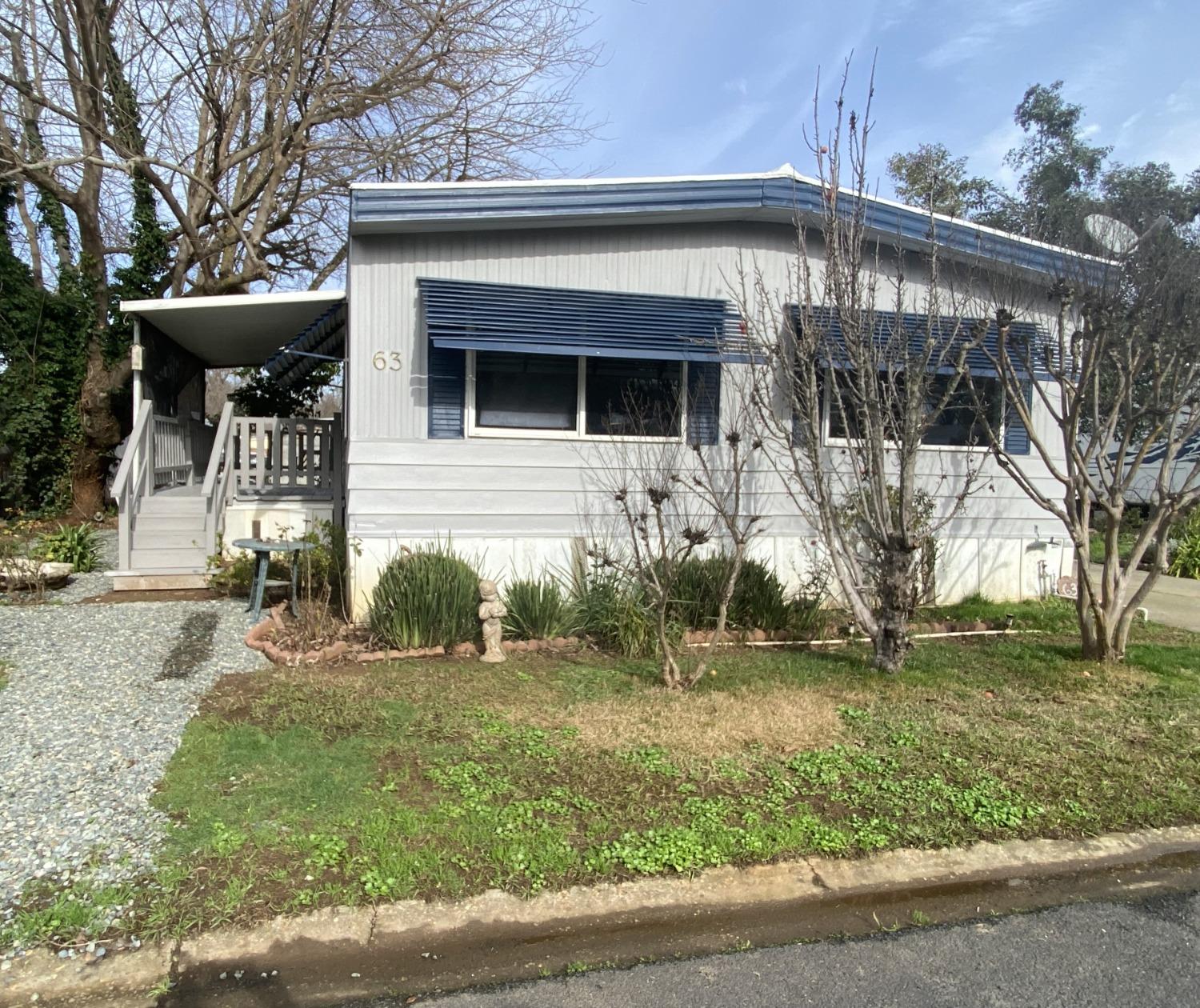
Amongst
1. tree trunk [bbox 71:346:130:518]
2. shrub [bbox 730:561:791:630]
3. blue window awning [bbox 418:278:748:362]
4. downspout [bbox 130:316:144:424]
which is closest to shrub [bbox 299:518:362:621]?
blue window awning [bbox 418:278:748:362]

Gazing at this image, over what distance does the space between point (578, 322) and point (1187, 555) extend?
32.0ft

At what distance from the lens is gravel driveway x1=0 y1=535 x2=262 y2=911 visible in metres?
3.41

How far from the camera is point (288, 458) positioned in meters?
9.88

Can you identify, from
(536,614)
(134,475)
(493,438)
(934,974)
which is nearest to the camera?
(934,974)

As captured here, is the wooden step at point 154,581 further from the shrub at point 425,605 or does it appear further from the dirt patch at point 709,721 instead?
the dirt patch at point 709,721

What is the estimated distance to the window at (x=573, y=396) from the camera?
743 centimetres

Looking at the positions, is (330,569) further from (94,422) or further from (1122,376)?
(94,422)

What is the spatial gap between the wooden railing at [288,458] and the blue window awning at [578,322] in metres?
3.45

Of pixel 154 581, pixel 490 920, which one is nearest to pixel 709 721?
pixel 490 920

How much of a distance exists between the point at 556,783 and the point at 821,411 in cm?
531

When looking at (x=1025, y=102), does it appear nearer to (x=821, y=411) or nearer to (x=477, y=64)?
(x=477, y=64)

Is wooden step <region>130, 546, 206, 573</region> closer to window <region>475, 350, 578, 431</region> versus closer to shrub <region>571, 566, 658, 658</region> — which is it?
window <region>475, 350, 578, 431</region>

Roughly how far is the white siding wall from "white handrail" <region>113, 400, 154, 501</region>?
110 inches

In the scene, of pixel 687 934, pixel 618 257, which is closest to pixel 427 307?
pixel 618 257
